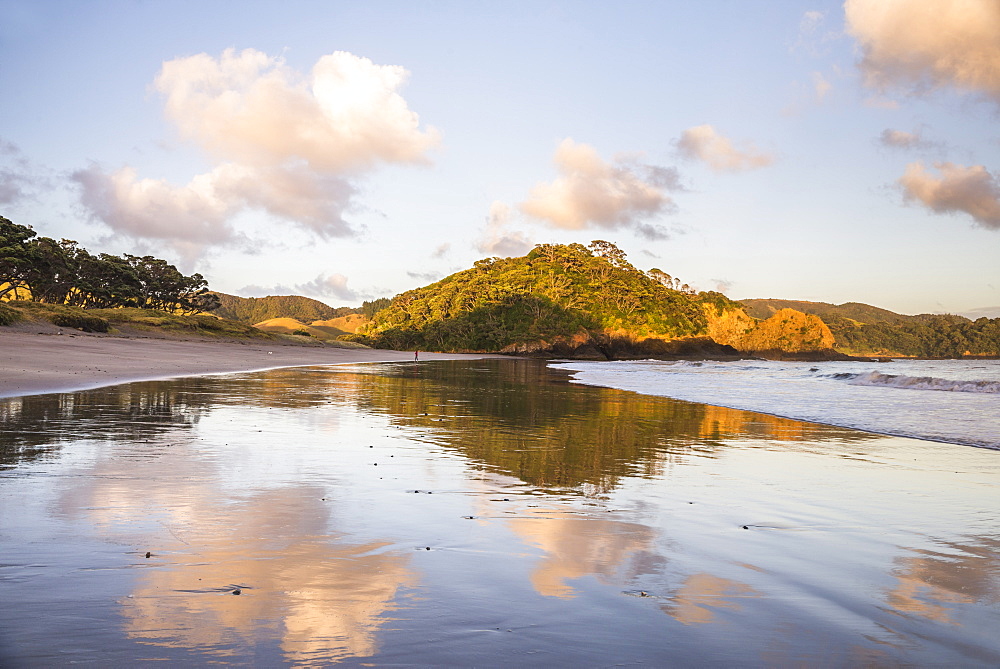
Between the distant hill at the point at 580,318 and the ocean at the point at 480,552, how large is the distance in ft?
423

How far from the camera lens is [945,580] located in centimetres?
409

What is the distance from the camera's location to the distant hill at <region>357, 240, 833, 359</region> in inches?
5684

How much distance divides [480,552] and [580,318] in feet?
490

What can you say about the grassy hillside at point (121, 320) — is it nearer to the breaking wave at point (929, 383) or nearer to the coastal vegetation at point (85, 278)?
the coastal vegetation at point (85, 278)

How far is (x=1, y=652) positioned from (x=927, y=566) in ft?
17.6

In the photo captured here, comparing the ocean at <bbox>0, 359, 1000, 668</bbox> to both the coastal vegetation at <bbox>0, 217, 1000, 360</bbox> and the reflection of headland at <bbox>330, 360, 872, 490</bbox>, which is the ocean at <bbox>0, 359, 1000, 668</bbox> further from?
the coastal vegetation at <bbox>0, 217, 1000, 360</bbox>

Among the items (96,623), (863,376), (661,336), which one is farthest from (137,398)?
(661,336)

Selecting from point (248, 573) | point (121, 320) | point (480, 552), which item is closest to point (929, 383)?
point (480, 552)

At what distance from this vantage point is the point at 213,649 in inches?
106

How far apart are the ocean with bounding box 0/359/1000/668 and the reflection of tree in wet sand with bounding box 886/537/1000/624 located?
0.02 m

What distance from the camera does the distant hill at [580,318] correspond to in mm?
144375

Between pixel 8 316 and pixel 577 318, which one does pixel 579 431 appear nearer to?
pixel 8 316

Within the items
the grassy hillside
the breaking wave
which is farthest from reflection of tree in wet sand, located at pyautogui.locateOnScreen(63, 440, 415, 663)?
the grassy hillside

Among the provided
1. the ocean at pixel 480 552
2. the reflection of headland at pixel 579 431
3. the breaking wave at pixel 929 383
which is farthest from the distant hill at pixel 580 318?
the ocean at pixel 480 552
